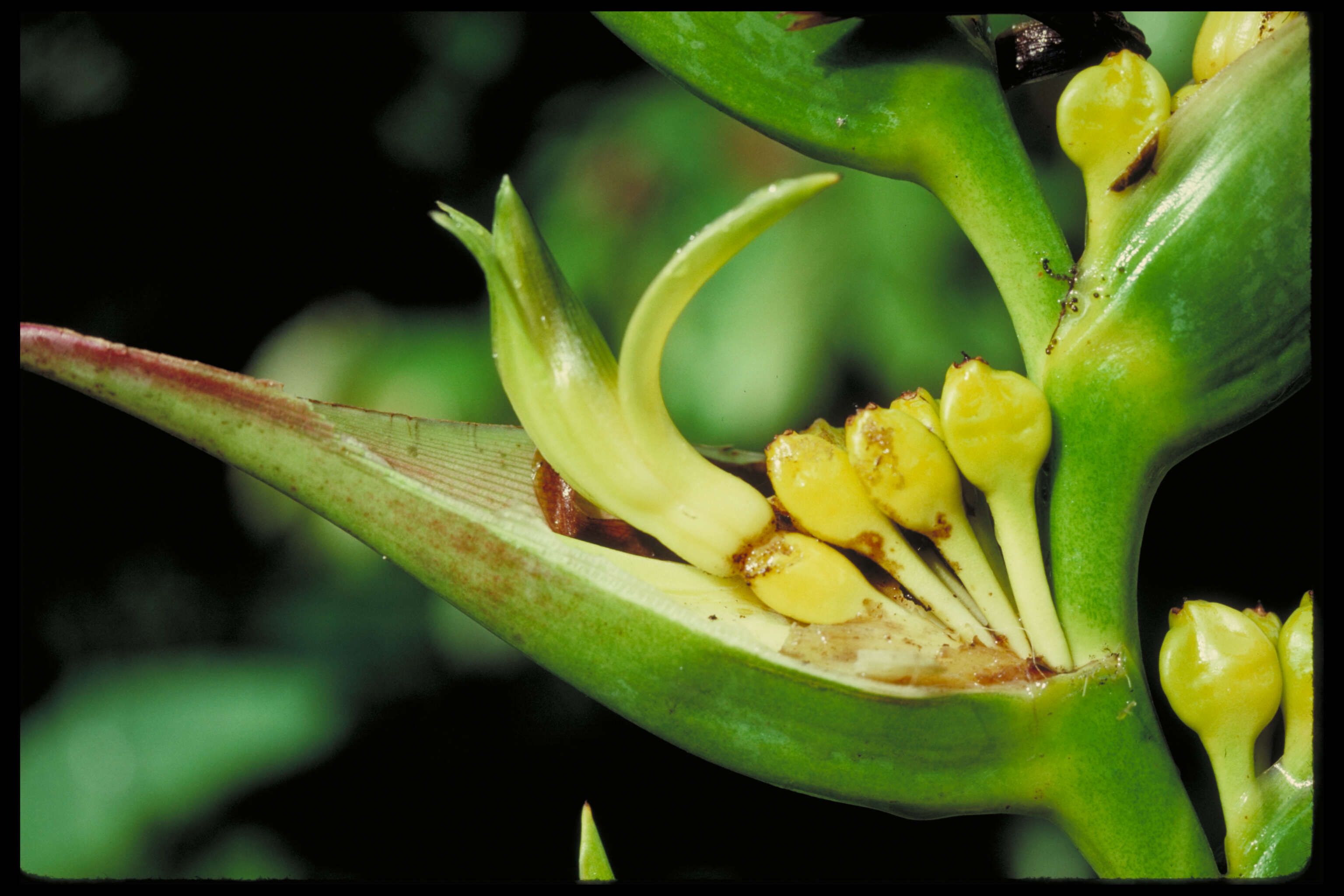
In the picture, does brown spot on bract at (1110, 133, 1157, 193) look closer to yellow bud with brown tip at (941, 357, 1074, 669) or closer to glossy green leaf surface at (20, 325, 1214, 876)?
yellow bud with brown tip at (941, 357, 1074, 669)

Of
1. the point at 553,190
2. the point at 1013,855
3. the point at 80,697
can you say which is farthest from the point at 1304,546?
the point at 80,697

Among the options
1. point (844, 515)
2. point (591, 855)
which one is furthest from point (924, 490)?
point (591, 855)

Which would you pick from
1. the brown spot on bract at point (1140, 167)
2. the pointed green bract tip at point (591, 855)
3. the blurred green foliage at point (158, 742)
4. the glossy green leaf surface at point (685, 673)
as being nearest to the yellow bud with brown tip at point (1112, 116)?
the brown spot on bract at point (1140, 167)

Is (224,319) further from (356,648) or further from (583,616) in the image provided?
(583,616)

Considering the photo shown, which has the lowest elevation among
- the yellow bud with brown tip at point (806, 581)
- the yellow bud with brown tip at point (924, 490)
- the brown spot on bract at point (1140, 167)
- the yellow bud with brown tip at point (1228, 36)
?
the yellow bud with brown tip at point (806, 581)

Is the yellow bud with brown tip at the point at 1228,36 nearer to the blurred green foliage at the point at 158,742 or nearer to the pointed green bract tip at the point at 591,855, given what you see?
the pointed green bract tip at the point at 591,855

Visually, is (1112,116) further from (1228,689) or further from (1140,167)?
(1228,689)
